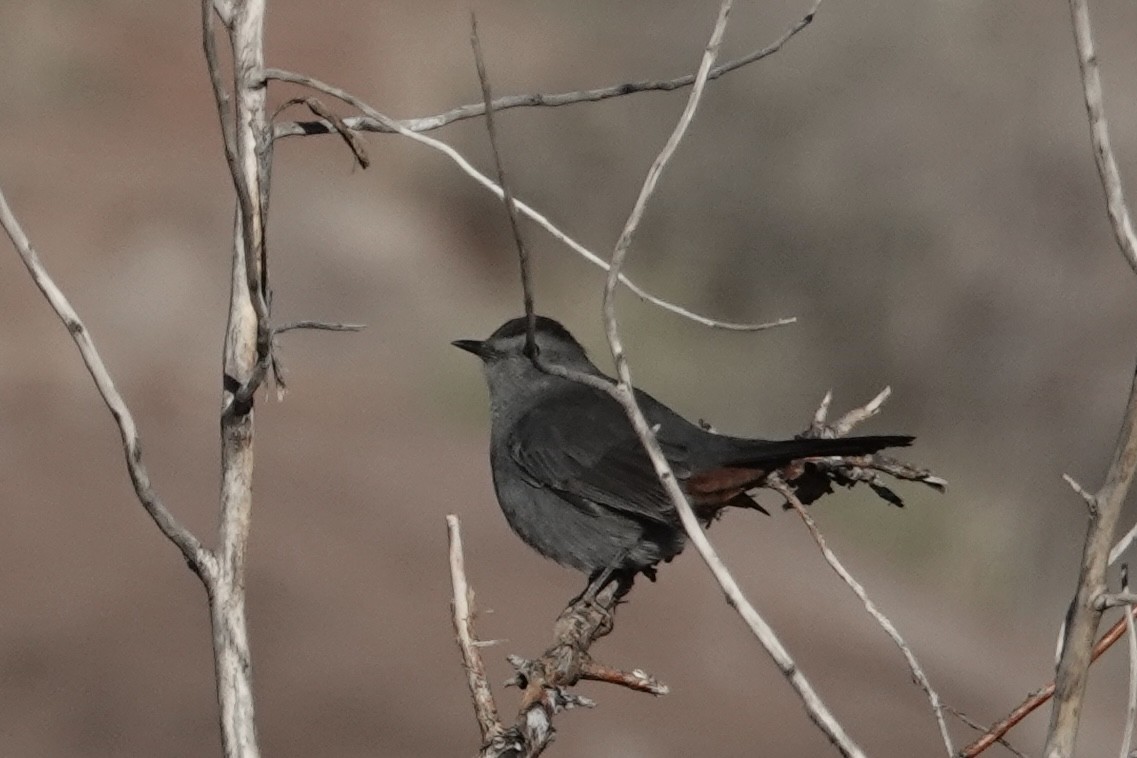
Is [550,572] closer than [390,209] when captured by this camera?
Yes

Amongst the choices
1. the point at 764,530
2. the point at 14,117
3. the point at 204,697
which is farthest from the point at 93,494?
the point at 14,117

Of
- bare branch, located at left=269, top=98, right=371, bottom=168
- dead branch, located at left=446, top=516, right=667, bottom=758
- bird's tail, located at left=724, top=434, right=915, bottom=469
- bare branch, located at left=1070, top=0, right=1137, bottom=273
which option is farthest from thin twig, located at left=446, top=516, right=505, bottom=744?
bare branch, located at left=1070, top=0, right=1137, bottom=273

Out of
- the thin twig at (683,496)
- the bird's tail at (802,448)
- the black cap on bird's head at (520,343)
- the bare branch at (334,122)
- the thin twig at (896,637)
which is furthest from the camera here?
the black cap on bird's head at (520,343)

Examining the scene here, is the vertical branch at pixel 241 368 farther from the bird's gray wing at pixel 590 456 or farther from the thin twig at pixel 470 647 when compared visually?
the bird's gray wing at pixel 590 456

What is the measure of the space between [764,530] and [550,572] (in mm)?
3238

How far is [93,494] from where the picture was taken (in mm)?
13336

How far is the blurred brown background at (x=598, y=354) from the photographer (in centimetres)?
1116

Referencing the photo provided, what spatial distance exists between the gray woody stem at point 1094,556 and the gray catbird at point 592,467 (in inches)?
96.6

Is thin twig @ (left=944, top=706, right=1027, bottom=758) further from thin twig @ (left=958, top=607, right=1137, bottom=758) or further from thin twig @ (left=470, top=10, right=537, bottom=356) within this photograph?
thin twig @ (left=470, top=10, right=537, bottom=356)

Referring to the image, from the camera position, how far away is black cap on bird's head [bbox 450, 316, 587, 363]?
7.14 m

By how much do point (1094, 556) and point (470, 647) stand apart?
5.52 feet

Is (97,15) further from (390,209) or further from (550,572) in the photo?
(550,572)

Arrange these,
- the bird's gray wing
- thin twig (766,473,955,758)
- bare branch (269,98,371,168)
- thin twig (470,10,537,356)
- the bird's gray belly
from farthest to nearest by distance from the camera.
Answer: the bird's gray belly, the bird's gray wing, bare branch (269,98,371,168), thin twig (766,473,955,758), thin twig (470,10,537,356)

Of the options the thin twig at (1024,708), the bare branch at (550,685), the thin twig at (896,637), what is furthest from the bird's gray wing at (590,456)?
the thin twig at (1024,708)
